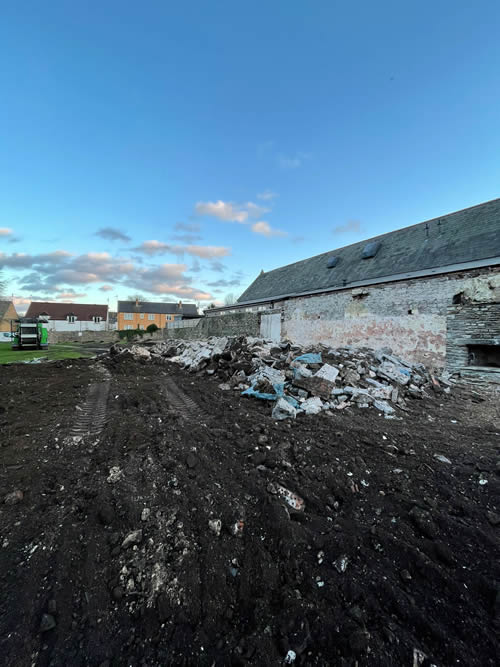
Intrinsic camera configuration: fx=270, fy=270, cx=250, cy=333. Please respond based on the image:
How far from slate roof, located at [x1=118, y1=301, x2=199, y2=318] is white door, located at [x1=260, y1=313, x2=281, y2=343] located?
45.1 m

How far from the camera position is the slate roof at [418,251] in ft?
39.3

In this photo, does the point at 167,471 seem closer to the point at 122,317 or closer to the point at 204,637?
the point at 204,637

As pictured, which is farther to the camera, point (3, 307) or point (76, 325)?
point (76, 325)

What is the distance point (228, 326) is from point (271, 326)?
413cm

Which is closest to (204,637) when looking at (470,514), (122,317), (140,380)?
(470,514)

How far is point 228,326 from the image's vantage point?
20719mm

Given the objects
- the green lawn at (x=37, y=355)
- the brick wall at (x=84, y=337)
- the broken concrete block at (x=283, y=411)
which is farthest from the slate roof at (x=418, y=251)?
the brick wall at (x=84, y=337)

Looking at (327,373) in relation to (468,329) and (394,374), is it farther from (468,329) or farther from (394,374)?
(468,329)

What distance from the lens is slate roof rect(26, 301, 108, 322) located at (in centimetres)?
5356

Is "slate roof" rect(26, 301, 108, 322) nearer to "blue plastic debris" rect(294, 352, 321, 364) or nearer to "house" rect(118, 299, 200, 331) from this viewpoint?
"house" rect(118, 299, 200, 331)

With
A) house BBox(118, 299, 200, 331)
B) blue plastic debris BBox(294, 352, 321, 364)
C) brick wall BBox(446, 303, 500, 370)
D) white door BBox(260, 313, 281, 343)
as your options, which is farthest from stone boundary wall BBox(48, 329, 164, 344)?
brick wall BBox(446, 303, 500, 370)

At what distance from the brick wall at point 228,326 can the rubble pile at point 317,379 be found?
8.46 m

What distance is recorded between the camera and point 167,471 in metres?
3.22

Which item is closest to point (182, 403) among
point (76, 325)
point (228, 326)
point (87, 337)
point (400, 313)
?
point (400, 313)
